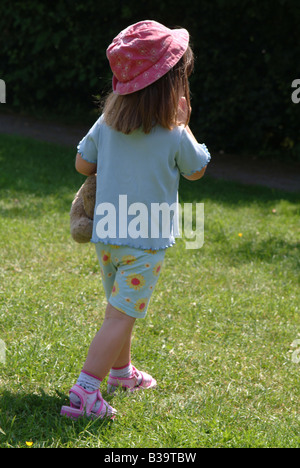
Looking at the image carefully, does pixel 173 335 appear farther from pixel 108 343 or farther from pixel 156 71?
pixel 156 71

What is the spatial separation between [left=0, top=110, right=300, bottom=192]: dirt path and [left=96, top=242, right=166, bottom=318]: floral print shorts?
220 inches

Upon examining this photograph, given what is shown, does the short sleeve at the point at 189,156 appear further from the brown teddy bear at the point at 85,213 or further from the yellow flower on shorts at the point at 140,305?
the yellow flower on shorts at the point at 140,305

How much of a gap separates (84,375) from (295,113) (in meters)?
6.93

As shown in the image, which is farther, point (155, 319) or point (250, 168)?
point (250, 168)

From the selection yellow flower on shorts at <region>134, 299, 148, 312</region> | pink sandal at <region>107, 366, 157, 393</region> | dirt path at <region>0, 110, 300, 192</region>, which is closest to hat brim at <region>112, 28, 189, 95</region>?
yellow flower on shorts at <region>134, 299, 148, 312</region>

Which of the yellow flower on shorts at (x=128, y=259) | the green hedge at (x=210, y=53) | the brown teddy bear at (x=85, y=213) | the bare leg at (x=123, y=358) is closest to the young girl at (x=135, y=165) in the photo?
the yellow flower on shorts at (x=128, y=259)

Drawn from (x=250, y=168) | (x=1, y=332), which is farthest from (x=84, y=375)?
(x=250, y=168)

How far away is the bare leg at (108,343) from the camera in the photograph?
8.64 feet

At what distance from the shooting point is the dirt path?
841cm

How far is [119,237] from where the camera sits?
2.66 meters

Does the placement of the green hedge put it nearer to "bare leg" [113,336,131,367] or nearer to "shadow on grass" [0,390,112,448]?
"bare leg" [113,336,131,367]

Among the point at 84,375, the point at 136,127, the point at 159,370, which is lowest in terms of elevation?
the point at 159,370
